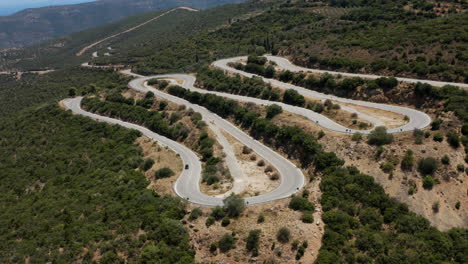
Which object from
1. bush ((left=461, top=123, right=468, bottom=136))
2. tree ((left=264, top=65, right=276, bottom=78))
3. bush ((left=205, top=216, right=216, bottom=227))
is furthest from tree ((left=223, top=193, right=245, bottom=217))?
tree ((left=264, top=65, right=276, bottom=78))

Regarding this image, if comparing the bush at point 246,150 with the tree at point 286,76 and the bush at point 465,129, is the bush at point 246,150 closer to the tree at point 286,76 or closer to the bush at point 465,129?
the tree at point 286,76

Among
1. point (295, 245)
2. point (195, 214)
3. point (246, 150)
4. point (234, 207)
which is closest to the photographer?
point (295, 245)

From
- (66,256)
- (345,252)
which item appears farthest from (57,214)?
(345,252)

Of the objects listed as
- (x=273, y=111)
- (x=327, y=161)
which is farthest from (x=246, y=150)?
(x=327, y=161)

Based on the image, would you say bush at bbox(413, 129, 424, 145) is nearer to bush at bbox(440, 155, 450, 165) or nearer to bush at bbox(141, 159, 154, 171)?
bush at bbox(440, 155, 450, 165)

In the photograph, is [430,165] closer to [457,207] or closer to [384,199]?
[457,207]

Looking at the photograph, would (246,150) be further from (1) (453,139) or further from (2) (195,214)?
(1) (453,139)

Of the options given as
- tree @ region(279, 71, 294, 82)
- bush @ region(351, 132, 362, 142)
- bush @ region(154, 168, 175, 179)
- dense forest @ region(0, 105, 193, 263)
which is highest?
tree @ region(279, 71, 294, 82)
